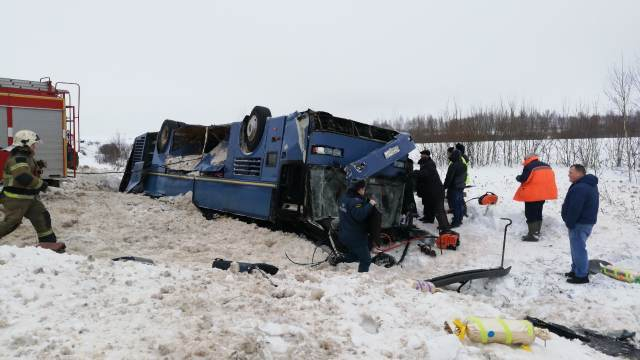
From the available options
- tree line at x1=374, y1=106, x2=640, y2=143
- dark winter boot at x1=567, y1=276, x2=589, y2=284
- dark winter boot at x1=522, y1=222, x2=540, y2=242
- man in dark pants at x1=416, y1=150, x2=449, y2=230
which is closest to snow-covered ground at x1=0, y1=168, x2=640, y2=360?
dark winter boot at x1=567, y1=276, x2=589, y2=284

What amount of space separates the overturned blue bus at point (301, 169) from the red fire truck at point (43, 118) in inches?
130

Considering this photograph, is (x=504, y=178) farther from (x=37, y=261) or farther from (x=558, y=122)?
(x=37, y=261)

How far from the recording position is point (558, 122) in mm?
16484

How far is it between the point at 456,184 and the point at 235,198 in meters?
4.55

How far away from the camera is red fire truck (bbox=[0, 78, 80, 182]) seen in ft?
32.0

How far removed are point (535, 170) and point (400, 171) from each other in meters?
2.55

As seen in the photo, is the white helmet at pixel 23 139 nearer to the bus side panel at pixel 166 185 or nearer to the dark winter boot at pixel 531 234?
the bus side panel at pixel 166 185

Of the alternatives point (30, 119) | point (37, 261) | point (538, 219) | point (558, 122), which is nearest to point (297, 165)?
point (37, 261)

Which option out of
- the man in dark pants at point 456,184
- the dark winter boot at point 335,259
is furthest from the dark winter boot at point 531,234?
the dark winter boot at point 335,259

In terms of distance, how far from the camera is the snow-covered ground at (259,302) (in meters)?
3.06

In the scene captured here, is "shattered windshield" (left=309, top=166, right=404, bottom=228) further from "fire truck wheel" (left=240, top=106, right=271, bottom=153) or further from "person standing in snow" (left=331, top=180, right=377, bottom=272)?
"fire truck wheel" (left=240, top=106, right=271, bottom=153)

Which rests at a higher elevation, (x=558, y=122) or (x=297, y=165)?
(x=558, y=122)

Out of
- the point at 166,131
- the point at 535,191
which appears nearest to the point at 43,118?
the point at 166,131

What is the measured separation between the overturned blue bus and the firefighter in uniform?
338cm
